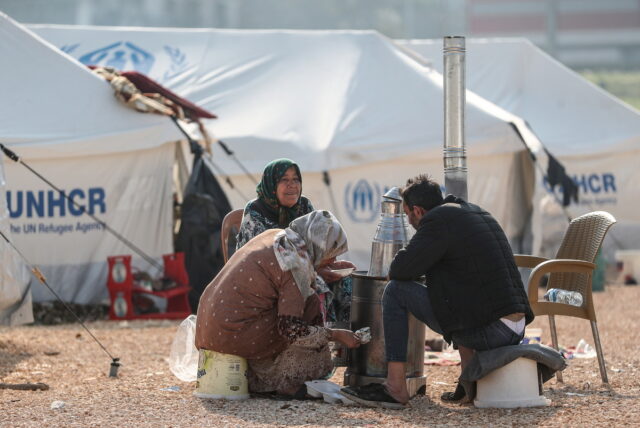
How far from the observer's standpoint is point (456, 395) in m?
5.54

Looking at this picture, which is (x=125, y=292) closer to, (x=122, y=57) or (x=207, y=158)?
(x=207, y=158)

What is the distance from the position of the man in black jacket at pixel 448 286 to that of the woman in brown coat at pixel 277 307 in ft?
0.86

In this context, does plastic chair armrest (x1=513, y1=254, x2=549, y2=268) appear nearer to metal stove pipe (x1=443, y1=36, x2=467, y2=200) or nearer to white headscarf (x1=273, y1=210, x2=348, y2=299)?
metal stove pipe (x1=443, y1=36, x2=467, y2=200)

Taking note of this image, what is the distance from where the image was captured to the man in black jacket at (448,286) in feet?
17.0

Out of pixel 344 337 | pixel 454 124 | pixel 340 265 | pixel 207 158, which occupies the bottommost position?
pixel 344 337

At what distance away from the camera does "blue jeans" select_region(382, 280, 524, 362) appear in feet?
17.3

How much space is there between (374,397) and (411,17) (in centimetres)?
5823

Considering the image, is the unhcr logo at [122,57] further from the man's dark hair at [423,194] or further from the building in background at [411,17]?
the building in background at [411,17]

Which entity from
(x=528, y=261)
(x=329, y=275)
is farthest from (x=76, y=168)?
(x=528, y=261)

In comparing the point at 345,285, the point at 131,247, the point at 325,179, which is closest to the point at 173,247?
the point at 131,247

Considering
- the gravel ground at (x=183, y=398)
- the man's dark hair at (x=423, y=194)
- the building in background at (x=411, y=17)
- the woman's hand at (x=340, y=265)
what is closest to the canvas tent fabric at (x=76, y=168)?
the gravel ground at (x=183, y=398)

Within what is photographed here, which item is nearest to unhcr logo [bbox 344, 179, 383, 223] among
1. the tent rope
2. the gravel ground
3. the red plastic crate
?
Result: the tent rope

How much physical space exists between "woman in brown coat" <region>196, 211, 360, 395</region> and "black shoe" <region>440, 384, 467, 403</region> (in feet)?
1.75

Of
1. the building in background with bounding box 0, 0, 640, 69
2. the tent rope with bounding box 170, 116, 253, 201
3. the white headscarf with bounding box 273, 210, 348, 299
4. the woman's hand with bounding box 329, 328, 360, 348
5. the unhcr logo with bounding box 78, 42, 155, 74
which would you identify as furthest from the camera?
the building in background with bounding box 0, 0, 640, 69
